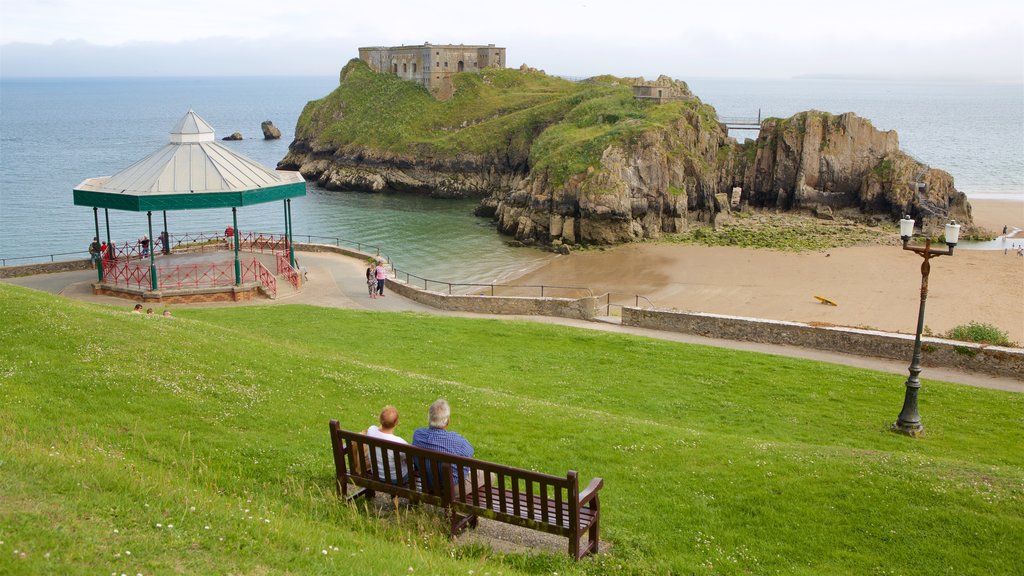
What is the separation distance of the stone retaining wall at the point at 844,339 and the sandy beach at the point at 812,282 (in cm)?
907

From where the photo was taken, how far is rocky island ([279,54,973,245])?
56406mm

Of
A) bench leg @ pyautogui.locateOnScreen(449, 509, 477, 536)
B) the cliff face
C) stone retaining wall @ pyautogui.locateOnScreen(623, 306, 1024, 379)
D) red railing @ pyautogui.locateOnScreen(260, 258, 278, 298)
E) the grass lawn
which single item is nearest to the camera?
the grass lawn

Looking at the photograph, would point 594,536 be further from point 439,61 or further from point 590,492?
point 439,61

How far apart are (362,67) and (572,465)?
372ft

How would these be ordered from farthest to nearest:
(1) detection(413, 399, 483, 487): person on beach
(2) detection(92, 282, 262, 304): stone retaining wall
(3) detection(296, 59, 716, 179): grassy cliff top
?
(3) detection(296, 59, 716, 179): grassy cliff top, (2) detection(92, 282, 262, 304): stone retaining wall, (1) detection(413, 399, 483, 487): person on beach

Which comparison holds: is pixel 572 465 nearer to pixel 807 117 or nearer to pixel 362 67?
pixel 807 117

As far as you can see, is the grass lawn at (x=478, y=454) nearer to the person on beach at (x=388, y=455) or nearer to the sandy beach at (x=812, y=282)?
the person on beach at (x=388, y=455)

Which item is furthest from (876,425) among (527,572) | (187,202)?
(187,202)

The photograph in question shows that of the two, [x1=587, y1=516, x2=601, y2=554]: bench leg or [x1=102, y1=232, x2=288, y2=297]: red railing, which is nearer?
[x1=587, y1=516, x2=601, y2=554]: bench leg

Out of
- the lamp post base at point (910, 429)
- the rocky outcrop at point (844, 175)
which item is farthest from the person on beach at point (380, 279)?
the rocky outcrop at point (844, 175)

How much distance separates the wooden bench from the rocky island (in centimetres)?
4586

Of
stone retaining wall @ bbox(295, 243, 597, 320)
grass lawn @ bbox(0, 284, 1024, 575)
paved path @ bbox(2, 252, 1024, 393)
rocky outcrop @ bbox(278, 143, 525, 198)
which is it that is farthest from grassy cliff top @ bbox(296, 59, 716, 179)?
grass lawn @ bbox(0, 284, 1024, 575)

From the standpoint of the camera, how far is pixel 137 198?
92.6 ft

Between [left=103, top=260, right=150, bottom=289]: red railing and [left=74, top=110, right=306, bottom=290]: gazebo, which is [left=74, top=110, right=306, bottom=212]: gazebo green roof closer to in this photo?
[left=74, top=110, right=306, bottom=290]: gazebo
